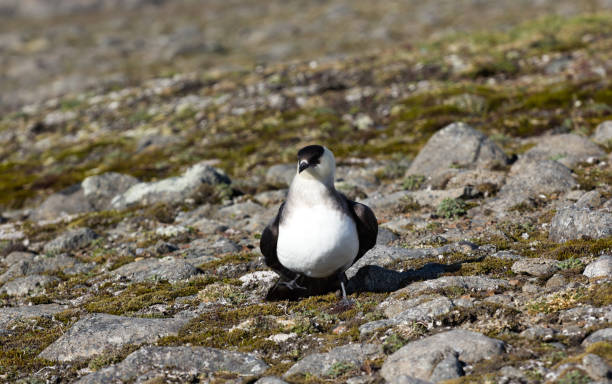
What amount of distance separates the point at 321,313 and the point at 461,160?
12004 mm

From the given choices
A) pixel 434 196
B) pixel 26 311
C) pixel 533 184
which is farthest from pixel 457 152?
pixel 26 311

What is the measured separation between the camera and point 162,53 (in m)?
88.7

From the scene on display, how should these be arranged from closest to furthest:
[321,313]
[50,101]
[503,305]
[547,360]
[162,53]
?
[547,360]
[503,305]
[321,313]
[50,101]
[162,53]

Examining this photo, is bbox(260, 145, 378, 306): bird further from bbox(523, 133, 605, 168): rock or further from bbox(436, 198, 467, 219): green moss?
bbox(523, 133, 605, 168): rock

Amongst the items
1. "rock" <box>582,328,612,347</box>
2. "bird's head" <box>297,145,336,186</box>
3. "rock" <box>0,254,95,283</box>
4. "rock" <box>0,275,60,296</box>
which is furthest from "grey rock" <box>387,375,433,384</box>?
"rock" <box>0,254,95,283</box>

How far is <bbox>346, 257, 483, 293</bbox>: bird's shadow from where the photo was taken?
11883mm

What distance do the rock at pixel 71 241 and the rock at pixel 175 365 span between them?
10.8m

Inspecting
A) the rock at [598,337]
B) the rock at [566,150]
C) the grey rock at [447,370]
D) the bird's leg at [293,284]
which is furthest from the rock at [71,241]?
the rock at [598,337]

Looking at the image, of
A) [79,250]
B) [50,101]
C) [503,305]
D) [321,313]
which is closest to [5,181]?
[79,250]

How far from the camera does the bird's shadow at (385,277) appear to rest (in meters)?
11.9

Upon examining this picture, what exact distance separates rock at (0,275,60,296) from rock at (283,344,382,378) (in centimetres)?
916

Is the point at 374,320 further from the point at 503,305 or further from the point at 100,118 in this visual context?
the point at 100,118

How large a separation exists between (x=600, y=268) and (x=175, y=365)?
→ 6.82m

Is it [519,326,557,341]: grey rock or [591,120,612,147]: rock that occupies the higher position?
[519,326,557,341]: grey rock
